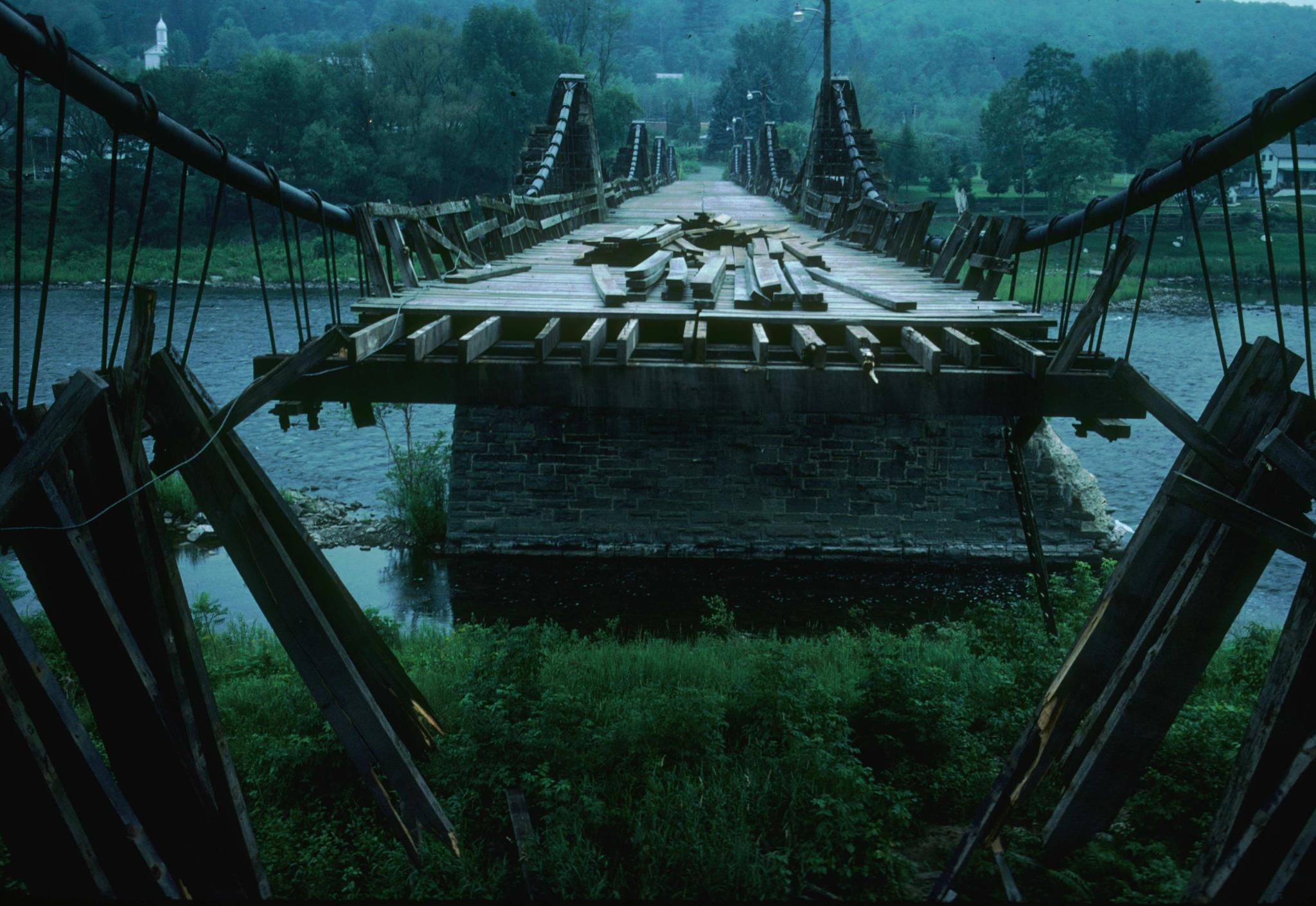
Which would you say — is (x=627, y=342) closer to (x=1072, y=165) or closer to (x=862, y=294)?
(x=862, y=294)

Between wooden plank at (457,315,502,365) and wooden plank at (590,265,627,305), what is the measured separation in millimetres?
938

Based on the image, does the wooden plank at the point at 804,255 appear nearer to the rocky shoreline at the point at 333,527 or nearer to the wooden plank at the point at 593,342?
the wooden plank at the point at 593,342

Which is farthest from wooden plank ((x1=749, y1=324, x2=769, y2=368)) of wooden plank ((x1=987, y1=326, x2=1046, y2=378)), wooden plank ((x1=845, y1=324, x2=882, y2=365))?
wooden plank ((x1=987, y1=326, x2=1046, y2=378))

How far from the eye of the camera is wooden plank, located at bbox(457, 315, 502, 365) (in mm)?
5488

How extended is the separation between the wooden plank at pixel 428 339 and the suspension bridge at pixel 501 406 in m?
0.02

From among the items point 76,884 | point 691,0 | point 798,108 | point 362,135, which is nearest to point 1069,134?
point 362,135

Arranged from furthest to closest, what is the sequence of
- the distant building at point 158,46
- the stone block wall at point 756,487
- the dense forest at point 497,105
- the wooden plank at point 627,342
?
the distant building at point 158,46 < the dense forest at point 497,105 < the stone block wall at point 756,487 < the wooden plank at point 627,342

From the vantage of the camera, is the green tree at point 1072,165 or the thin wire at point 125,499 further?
the green tree at point 1072,165

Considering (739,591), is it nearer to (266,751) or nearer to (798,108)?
(266,751)

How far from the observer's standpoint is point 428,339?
18.6ft

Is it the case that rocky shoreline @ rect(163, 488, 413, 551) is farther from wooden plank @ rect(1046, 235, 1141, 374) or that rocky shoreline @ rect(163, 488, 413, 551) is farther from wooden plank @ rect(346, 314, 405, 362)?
wooden plank @ rect(1046, 235, 1141, 374)

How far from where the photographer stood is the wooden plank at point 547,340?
18.2 feet

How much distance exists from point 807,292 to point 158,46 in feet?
406

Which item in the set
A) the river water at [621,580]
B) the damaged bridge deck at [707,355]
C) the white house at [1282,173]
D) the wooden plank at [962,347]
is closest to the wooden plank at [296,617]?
the damaged bridge deck at [707,355]
